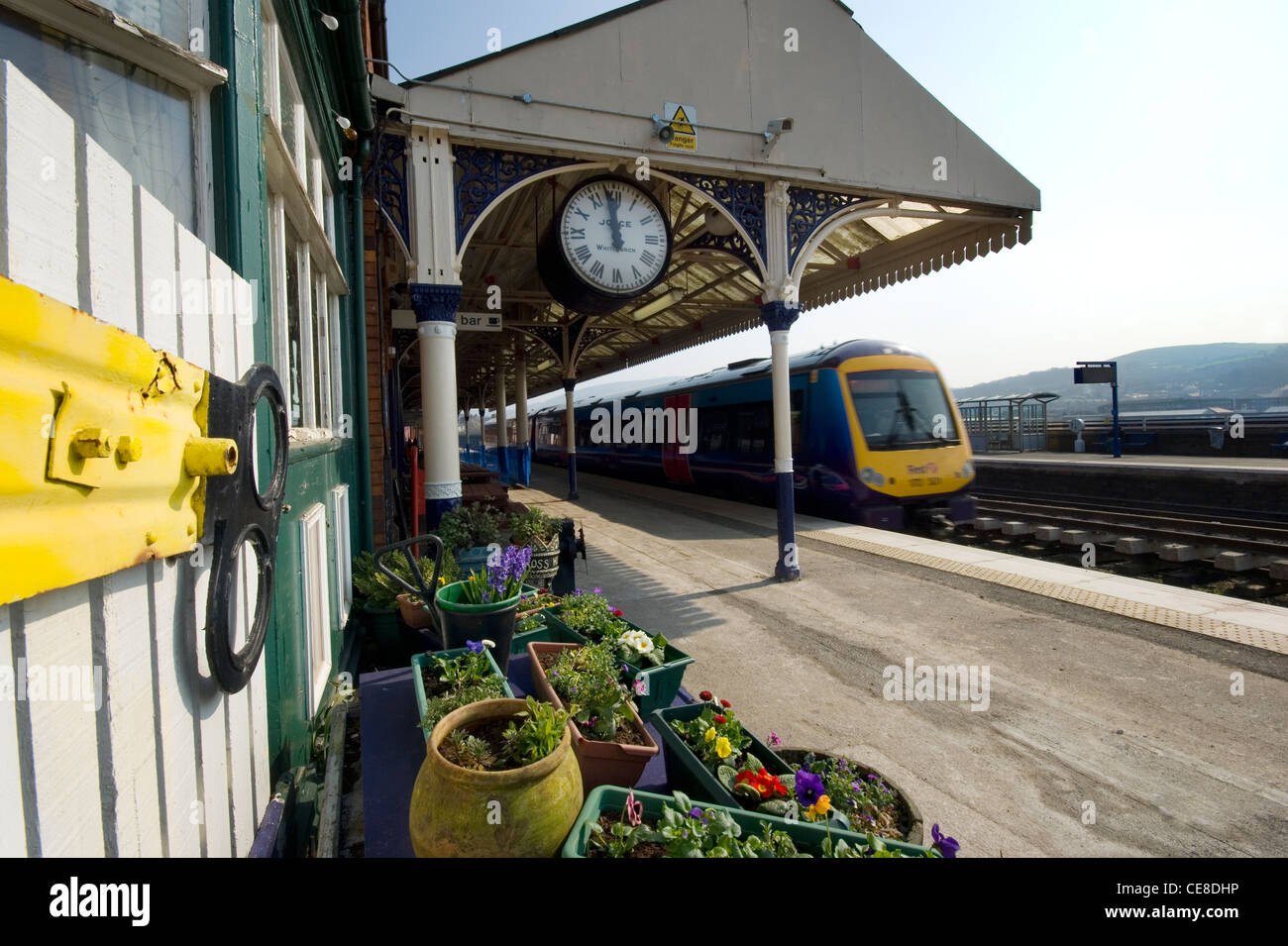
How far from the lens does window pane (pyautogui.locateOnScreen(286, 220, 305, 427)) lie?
3.29 metres

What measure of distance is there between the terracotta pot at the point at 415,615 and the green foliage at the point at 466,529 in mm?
1176

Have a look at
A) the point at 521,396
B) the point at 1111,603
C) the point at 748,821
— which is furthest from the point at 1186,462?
the point at 748,821

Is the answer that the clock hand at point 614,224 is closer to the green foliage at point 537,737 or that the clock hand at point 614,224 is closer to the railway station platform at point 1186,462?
the green foliage at point 537,737

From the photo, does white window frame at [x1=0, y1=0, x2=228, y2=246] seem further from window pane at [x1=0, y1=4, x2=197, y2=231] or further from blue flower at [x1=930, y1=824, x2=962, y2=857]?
blue flower at [x1=930, y1=824, x2=962, y2=857]

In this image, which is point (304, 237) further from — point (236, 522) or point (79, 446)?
point (79, 446)

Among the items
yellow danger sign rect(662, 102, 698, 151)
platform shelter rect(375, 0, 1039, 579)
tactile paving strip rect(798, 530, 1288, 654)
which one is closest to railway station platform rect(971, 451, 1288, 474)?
tactile paving strip rect(798, 530, 1288, 654)

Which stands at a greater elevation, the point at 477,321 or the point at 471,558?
the point at 477,321

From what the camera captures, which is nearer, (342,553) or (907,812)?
(907,812)

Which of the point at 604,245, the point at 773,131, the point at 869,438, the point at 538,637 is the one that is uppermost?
the point at 773,131

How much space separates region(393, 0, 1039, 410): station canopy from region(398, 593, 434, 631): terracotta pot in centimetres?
334

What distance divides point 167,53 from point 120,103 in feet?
0.58

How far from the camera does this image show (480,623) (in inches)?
125

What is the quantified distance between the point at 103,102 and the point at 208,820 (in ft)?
5.29
